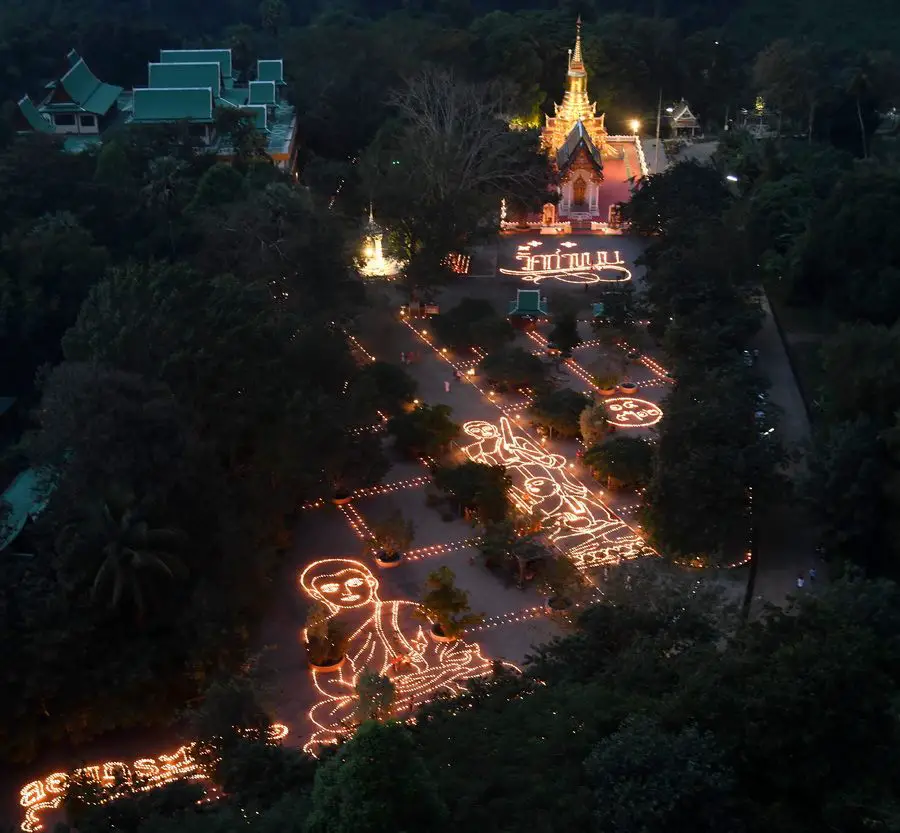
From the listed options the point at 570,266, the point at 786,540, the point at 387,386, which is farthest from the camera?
the point at 570,266

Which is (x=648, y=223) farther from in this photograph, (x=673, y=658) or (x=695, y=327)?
(x=673, y=658)

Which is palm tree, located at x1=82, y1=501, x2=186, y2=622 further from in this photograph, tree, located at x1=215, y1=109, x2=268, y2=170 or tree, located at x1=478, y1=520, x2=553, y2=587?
tree, located at x1=215, y1=109, x2=268, y2=170

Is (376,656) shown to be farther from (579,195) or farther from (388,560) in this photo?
(579,195)

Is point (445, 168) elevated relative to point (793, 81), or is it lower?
lower

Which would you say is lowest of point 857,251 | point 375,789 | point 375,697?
point 375,697

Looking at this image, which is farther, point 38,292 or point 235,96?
point 235,96

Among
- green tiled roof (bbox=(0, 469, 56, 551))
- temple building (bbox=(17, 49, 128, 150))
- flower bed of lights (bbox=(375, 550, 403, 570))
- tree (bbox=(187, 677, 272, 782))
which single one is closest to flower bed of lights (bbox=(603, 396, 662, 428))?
flower bed of lights (bbox=(375, 550, 403, 570))

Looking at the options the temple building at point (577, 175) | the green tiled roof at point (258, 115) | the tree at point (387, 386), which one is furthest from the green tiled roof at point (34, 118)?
the tree at point (387, 386)

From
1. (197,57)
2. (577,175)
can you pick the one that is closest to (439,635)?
(577,175)

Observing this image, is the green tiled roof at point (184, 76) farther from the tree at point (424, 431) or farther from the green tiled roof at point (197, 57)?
the tree at point (424, 431)
